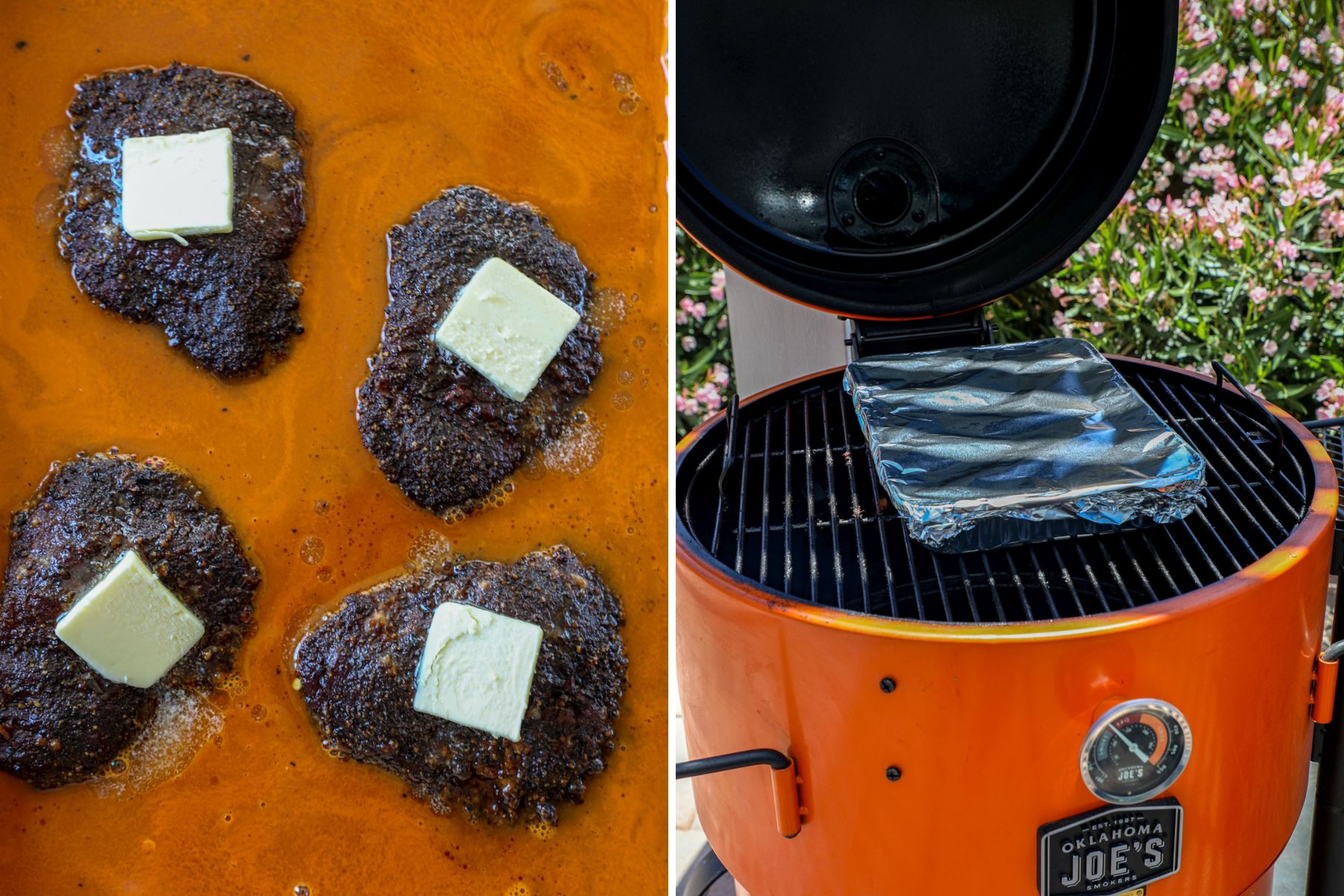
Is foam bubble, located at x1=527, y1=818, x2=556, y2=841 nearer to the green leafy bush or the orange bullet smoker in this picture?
the orange bullet smoker

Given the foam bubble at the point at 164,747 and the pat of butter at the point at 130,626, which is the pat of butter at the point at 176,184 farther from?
the foam bubble at the point at 164,747

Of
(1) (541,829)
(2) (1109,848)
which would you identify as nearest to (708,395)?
(1) (541,829)

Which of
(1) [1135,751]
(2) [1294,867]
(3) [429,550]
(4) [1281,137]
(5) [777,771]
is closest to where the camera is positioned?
(1) [1135,751]

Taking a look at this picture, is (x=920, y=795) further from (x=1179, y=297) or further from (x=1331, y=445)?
(x=1179, y=297)

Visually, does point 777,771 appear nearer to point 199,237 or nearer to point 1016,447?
point 1016,447

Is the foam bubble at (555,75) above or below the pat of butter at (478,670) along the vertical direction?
above

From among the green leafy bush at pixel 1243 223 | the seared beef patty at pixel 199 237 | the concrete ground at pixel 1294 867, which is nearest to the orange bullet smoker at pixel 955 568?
the concrete ground at pixel 1294 867

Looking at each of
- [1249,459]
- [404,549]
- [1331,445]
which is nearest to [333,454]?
[404,549]
